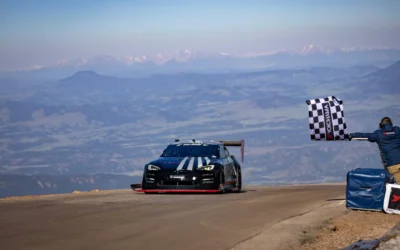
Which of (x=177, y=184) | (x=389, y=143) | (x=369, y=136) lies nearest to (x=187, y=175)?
(x=177, y=184)

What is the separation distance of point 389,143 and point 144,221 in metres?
5.25

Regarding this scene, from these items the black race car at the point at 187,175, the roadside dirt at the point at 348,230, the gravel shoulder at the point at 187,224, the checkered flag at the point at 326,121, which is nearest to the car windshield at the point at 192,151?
the black race car at the point at 187,175

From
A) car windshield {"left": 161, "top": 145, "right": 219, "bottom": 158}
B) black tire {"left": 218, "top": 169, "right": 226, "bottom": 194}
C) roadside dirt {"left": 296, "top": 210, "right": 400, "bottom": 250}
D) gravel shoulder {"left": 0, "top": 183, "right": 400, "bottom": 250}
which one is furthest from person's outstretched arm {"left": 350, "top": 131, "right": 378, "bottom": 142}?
car windshield {"left": 161, "top": 145, "right": 219, "bottom": 158}

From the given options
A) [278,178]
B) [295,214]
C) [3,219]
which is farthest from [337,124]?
[278,178]

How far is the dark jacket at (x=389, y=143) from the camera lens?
1738 cm

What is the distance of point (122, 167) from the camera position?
17688 centimetres

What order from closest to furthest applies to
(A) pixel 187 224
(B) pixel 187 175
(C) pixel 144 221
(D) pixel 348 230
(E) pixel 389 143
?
(D) pixel 348 230 < (A) pixel 187 224 < (C) pixel 144 221 < (E) pixel 389 143 < (B) pixel 187 175

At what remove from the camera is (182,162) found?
899 inches

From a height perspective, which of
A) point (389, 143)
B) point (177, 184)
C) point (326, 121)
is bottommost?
point (177, 184)

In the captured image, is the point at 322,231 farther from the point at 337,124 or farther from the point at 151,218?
the point at 337,124

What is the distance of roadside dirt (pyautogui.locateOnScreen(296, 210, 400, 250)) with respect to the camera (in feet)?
41.3

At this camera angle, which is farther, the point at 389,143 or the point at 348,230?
the point at 389,143

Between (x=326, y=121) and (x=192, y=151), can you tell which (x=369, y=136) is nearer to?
(x=326, y=121)

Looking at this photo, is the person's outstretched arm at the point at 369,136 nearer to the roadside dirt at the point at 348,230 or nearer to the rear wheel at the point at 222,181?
the roadside dirt at the point at 348,230
